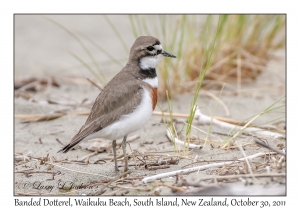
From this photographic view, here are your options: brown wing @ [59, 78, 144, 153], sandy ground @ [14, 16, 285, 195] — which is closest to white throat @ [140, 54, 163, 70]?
brown wing @ [59, 78, 144, 153]

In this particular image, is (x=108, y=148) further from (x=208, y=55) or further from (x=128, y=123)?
(x=208, y=55)

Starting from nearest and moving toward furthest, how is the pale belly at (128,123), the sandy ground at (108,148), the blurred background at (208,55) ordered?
the sandy ground at (108,148)
the pale belly at (128,123)
the blurred background at (208,55)

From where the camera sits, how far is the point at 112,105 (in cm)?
450

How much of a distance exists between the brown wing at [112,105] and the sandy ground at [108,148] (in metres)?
0.40

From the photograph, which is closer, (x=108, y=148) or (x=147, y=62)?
(x=147, y=62)

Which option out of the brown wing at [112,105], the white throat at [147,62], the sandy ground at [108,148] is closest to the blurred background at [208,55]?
the sandy ground at [108,148]

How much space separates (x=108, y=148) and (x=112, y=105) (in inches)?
36.3

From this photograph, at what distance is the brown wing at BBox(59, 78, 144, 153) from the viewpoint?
4414 millimetres

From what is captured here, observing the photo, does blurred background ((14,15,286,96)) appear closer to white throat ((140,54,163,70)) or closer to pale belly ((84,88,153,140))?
white throat ((140,54,163,70))

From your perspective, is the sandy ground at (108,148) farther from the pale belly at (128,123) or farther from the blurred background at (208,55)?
the pale belly at (128,123)

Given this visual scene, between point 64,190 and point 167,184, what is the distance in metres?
1.00

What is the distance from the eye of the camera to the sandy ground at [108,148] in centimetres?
388

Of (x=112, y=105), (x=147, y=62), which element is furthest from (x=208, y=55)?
(x=112, y=105)
